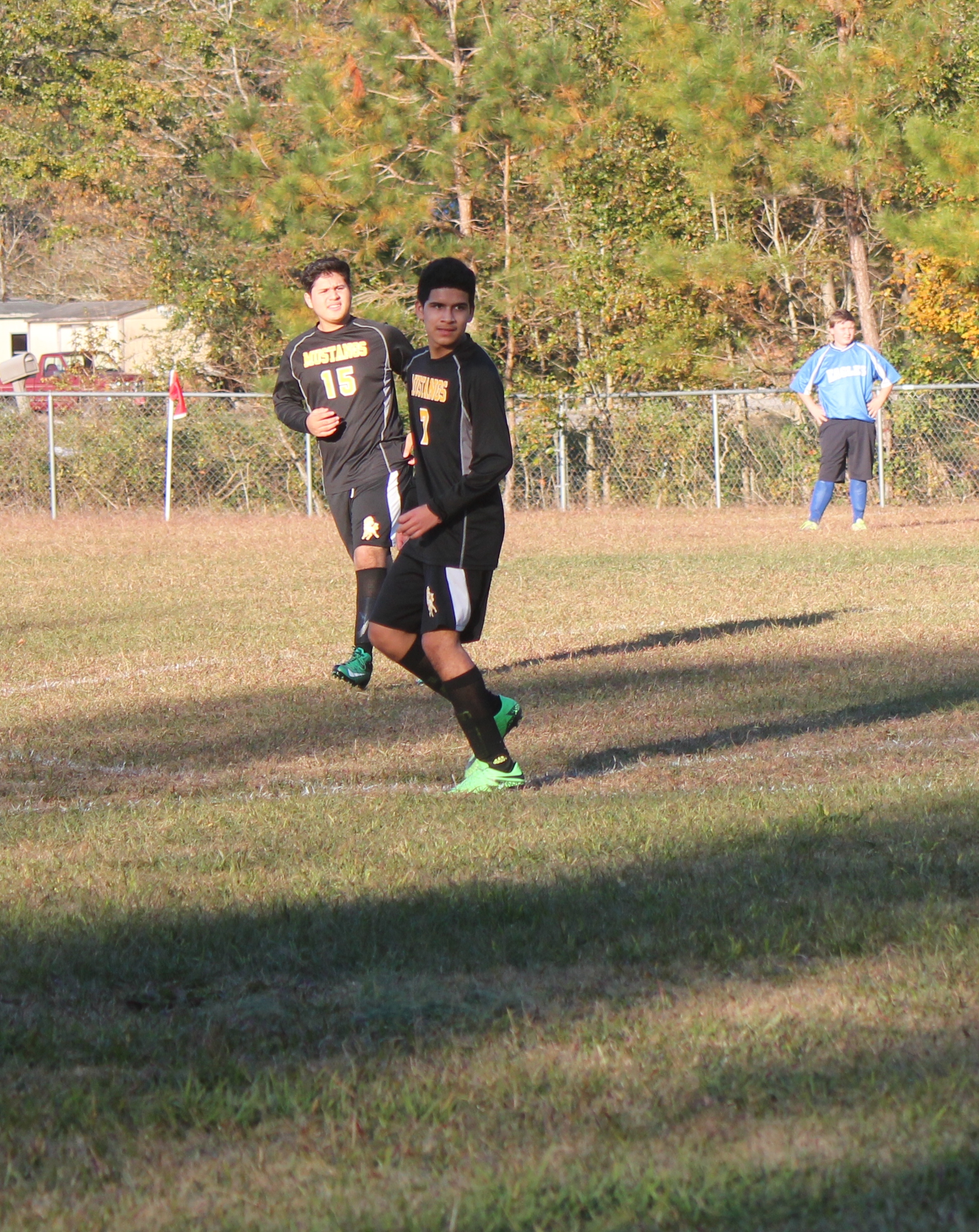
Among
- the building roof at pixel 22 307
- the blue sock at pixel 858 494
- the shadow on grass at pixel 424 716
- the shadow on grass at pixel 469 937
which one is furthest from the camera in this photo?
the building roof at pixel 22 307

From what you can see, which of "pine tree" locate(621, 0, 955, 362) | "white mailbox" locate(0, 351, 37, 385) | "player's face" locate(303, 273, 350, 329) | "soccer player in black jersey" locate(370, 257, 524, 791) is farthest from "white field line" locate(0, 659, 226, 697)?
"white mailbox" locate(0, 351, 37, 385)

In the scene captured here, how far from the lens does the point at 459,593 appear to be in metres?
5.86

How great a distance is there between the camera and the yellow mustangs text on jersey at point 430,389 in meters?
5.80

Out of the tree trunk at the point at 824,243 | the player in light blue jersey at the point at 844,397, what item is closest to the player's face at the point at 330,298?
the player in light blue jersey at the point at 844,397

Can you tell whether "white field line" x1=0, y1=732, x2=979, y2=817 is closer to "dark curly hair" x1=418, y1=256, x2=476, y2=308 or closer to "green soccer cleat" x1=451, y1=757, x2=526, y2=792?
"green soccer cleat" x1=451, y1=757, x2=526, y2=792

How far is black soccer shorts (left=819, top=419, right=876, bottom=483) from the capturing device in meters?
17.0

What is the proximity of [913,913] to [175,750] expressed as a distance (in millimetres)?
4120

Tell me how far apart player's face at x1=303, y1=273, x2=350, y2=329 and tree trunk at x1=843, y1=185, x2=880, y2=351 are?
17.2 meters

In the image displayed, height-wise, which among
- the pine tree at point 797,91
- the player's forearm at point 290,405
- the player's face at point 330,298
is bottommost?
the player's forearm at point 290,405

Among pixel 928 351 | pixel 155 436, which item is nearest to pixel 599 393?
pixel 928 351

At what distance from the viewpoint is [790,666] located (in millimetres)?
9125

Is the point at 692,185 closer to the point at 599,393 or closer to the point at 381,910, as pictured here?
the point at 599,393

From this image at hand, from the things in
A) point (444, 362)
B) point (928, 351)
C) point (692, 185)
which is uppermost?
point (692, 185)

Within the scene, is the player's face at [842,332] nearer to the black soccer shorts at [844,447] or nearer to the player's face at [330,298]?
the black soccer shorts at [844,447]
